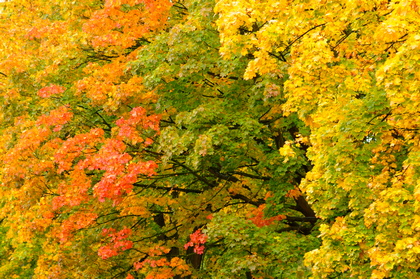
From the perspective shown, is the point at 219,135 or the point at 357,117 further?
the point at 219,135

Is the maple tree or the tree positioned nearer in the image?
the tree

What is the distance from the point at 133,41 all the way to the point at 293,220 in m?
7.10

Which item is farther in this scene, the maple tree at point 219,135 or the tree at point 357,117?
the maple tree at point 219,135

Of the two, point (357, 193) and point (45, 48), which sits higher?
point (357, 193)

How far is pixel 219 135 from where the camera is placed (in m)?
14.8

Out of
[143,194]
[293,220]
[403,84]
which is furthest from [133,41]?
[403,84]

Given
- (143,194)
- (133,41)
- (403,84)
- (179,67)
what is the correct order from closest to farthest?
1. (403,84)
2. (179,67)
3. (133,41)
4. (143,194)

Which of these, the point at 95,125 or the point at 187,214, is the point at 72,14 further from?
the point at 187,214

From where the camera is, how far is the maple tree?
10961 mm

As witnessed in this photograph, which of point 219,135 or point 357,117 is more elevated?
point 357,117

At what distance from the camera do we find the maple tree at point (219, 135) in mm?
10961

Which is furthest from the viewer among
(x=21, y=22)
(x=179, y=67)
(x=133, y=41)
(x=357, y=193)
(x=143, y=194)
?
(x=21, y=22)

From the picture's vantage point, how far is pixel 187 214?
59.8ft

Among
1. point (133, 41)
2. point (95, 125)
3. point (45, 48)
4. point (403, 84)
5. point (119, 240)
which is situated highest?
point (403, 84)
